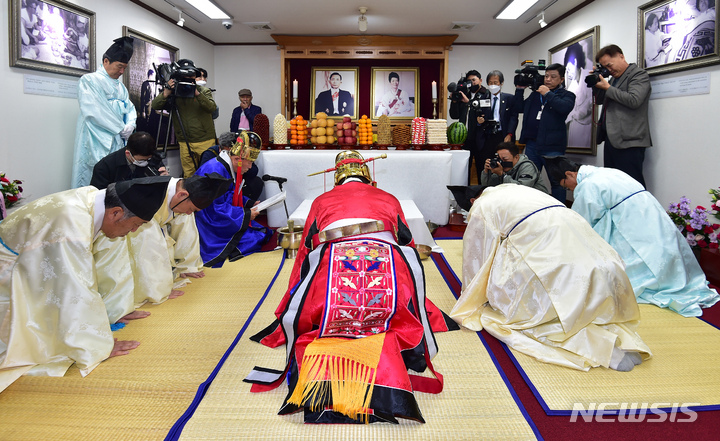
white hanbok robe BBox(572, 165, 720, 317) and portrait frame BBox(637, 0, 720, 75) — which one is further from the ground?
portrait frame BBox(637, 0, 720, 75)

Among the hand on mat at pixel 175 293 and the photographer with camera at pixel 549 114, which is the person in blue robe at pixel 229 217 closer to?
the hand on mat at pixel 175 293

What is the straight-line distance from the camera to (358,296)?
1.94 m

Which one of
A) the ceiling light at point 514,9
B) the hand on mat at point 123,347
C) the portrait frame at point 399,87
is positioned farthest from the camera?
the portrait frame at point 399,87

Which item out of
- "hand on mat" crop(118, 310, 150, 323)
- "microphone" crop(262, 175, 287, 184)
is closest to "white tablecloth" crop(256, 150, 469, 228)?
"microphone" crop(262, 175, 287, 184)

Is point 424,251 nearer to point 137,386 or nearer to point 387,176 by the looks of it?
point 387,176

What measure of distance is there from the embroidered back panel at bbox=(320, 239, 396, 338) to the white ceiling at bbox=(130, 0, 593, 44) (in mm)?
4938

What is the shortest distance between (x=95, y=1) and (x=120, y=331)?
4.09 m

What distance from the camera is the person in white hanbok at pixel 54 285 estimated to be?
75.1 inches

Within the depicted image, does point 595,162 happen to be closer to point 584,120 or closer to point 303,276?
point 584,120

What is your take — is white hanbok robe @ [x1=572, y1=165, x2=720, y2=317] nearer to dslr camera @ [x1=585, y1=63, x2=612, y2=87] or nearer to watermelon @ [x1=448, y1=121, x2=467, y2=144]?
dslr camera @ [x1=585, y1=63, x2=612, y2=87]

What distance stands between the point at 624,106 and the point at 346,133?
116 inches

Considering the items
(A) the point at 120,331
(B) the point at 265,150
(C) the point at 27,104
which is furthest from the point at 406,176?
(C) the point at 27,104

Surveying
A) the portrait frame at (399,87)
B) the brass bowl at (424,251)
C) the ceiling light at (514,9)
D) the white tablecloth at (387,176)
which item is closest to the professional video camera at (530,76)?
the white tablecloth at (387,176)

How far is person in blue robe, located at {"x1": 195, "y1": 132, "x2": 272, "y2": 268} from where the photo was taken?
3.97 meters
